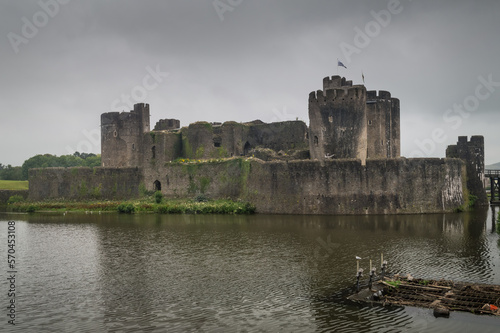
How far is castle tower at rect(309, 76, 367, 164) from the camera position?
3956 cm

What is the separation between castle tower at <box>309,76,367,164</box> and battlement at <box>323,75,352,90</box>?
3653 mm

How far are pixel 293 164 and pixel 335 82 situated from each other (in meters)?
10.7

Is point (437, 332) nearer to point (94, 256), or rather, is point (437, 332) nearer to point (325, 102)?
point (94, 256)

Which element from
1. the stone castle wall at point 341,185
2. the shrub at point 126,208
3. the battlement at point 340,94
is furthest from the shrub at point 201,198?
the battlement at point 340,94

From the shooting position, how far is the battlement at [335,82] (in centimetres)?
4347

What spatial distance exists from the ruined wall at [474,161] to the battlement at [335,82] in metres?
10.9

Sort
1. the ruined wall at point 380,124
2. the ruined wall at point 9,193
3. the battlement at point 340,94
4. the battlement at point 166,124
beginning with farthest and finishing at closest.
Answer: the battlement at point 166,124
the ruined wall at point 9,193
the ruined wall at point 380,124
the battlement at point 340,94

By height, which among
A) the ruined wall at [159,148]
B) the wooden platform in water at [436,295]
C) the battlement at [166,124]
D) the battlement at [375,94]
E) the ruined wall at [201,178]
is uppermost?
the battlement at [375,94]

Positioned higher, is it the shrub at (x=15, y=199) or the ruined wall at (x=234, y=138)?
the ruined wall at (x=234, y=138)

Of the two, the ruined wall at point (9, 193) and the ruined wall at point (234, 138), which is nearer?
the ruined wall at point (234, 138)

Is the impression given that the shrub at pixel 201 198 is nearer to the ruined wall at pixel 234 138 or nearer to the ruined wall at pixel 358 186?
the ruined wall at pixel 358 186

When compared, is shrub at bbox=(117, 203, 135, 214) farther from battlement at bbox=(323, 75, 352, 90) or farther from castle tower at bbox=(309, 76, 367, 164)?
battlement at bbox=(323, 75, 352, 90)

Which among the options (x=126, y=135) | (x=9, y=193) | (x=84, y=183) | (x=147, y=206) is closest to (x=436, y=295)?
(x=147, y=206)

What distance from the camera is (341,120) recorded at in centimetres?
3975
